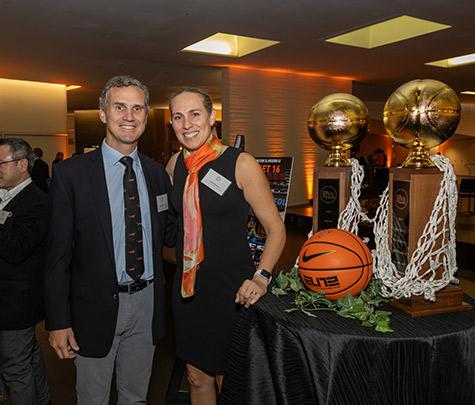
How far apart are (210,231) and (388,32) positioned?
6.94 m

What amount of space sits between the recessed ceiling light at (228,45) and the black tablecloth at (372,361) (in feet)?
24.4

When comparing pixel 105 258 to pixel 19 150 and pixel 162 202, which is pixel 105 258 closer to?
pixel 162 202

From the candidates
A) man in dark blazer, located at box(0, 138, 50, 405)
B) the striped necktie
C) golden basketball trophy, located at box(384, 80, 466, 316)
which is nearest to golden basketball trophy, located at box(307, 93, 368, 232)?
golden basketball trophy, located at box(384, 80, 466, 316)

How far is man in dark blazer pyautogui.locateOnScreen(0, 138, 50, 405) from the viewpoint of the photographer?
2.11m

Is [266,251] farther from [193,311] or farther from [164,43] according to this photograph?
[164,43]

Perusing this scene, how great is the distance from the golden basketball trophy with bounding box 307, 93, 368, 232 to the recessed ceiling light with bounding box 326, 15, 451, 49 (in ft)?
18.8

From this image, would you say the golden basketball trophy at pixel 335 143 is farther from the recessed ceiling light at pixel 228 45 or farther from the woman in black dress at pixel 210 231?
the recessed ceiling light at pixel 228 45

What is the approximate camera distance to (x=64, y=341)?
1706 mm

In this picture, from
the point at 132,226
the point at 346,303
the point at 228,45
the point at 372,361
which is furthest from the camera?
the point at 228,45

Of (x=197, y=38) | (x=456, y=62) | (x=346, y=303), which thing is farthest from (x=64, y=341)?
(x=456, y=62)

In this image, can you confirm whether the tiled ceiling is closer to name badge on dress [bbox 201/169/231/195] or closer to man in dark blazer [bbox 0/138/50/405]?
man in dark blazer [bbox 0/138/50/405]

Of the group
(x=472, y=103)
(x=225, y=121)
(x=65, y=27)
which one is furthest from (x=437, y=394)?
(x=472, y=103)

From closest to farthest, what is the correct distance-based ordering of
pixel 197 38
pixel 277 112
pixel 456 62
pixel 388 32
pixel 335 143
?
1. pixel 335 143
2. pixel 197 38
3. pixel 388 32
4. pixel 456 62
5. pixel 277 112

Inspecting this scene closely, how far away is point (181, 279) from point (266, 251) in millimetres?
379
